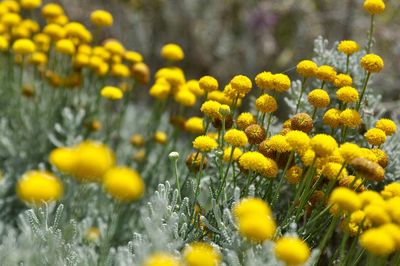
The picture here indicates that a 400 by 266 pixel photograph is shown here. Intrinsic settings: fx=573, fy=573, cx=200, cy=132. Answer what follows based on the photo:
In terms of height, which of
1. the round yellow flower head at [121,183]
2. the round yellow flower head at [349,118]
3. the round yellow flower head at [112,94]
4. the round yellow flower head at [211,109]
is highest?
the round yellow flower head at [112,94]

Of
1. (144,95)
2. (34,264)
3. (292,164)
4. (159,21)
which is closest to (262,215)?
(34,264)

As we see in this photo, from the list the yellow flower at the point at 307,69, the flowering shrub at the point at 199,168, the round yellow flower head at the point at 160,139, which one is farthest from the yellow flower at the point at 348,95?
the round yellow flower head at the point at 160,139

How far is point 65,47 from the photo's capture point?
7.30 feet

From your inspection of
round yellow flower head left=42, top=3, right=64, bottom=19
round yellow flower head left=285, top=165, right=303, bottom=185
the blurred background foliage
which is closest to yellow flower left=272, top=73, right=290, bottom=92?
round yellow flower head left=285, top=165, right=303, bottom=185

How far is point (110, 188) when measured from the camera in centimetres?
87

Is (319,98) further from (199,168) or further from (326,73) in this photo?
(199,168)

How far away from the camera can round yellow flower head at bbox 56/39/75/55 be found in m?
2.23

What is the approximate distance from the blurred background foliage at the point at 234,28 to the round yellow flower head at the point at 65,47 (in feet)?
5.43

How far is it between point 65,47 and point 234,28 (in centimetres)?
226

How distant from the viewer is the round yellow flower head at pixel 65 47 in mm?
2227

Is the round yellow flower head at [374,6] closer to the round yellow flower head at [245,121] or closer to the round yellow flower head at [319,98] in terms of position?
the round yellow flower head at [319,98]

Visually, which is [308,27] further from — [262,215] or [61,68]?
[262,215]

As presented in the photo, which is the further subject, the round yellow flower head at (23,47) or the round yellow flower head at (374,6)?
the round yellow flower head at (23,47)

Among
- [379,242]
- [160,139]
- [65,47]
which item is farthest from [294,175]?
[65,47]
